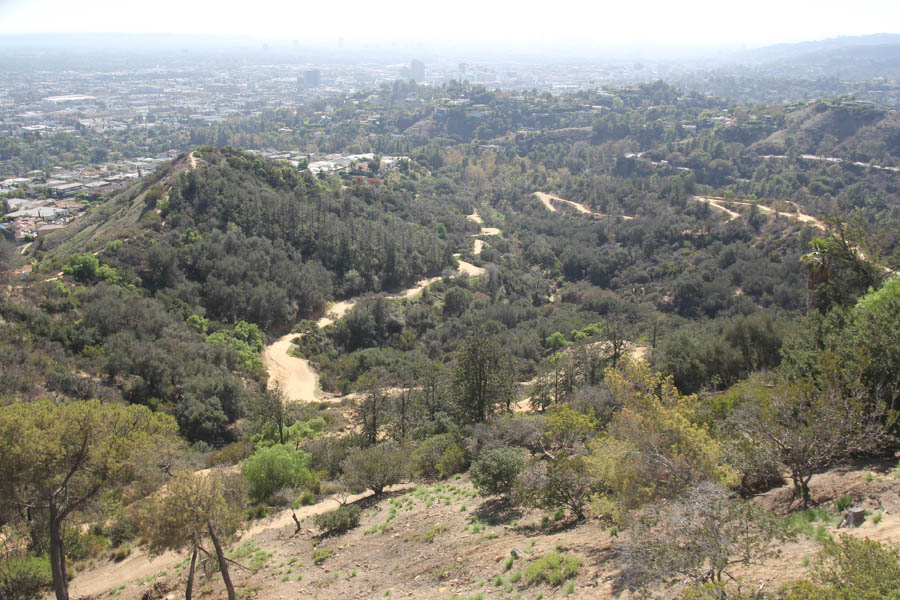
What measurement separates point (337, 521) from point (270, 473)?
481 centimetres

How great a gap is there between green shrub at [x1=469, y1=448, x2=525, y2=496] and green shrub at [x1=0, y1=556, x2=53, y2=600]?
38.5ft

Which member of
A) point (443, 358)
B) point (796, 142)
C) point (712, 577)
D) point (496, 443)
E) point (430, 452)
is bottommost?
point (443, 358)

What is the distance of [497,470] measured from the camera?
16.0 metres

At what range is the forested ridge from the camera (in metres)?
11.1

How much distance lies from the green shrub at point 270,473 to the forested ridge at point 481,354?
0.11 meters

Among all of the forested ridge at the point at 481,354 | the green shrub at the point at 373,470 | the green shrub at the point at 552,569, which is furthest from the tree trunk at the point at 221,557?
the green shrub at the point at 552,569

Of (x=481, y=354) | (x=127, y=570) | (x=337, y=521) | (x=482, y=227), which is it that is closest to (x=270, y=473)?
(x=337, y=521)

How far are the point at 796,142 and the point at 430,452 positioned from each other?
352ft

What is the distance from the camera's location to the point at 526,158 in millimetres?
112188

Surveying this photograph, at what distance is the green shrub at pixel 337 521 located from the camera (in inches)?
632

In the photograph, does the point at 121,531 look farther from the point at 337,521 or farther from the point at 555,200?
the point at 555,200

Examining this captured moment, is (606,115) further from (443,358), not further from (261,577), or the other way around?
(261,577)

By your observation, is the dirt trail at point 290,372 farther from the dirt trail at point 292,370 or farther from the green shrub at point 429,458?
the green shrub at point 429,458

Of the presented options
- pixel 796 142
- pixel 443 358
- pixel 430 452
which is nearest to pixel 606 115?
pixel 796 142
